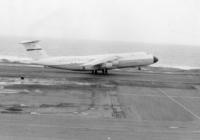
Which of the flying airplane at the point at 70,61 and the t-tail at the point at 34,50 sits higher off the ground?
the t-tail at the point at 34,50

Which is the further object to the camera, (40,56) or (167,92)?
(40,56)

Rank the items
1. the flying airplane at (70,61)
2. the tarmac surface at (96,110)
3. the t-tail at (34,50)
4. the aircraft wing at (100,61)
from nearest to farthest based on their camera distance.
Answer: the tarmac surface at (96,110) → the aircraft wing at (100,61) → the flying airplane at (70,61) → the t-tail at (34,50)

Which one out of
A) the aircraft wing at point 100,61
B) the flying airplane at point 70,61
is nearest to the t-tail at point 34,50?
the flying airplane at point 70,61

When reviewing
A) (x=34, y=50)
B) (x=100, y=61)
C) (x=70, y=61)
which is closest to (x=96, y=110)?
(x=100, y=61)

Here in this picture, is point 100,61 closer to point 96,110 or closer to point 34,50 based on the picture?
point 34,50

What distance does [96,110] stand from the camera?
23453mm

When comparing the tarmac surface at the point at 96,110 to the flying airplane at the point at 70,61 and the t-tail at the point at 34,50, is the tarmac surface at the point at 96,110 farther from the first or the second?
the t-tail at the point at 34,50

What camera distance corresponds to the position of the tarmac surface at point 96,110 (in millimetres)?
17234

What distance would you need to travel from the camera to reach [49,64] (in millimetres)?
44344

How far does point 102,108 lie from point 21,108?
6.91m

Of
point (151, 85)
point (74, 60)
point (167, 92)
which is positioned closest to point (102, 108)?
point (167, 92)

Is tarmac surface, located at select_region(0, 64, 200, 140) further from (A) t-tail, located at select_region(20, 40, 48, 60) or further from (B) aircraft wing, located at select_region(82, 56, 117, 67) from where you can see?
(A) t-tail, located at select_region(20, 40, 48, 60)

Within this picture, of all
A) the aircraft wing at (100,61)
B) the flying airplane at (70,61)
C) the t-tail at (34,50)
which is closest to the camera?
the aircraft wing at (100,61)

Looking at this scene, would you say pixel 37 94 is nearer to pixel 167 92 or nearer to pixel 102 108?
pixel 102 108
